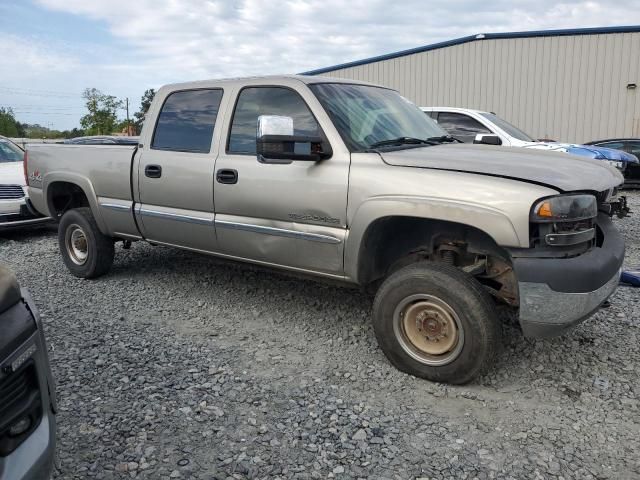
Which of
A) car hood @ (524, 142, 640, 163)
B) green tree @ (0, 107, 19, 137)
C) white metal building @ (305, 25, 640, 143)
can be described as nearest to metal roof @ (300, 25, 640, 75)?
white metal building @ (305, 25, 640, 143)

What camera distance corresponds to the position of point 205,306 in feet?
16.0

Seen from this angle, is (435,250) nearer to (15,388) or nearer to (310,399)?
(310,399)

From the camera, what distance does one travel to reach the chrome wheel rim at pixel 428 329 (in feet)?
10.7

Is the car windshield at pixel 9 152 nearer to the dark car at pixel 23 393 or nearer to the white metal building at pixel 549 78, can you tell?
the dark car at pixel 23 393

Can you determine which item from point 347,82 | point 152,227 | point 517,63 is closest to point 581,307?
point 347,82

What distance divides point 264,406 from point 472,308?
1324 millimetres

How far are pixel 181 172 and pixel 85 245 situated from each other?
1.91 metres

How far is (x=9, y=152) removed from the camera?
939cm

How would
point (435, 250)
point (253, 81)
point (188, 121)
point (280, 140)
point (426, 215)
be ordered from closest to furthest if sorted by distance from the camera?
point (426, 215), point (280, 140), point (435, 250), point (253, 81), point (188, 121)

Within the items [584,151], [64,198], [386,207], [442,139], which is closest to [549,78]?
Answer: [584,151]

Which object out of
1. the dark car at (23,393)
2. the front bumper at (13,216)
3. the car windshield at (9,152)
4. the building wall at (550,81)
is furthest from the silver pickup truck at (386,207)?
the building wall at (550,81)

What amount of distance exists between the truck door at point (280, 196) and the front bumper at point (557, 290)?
121cm

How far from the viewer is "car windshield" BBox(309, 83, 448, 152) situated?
12.5 feet

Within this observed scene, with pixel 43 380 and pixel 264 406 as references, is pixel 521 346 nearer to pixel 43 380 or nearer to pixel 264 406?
pixel 264 406
